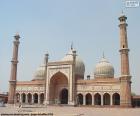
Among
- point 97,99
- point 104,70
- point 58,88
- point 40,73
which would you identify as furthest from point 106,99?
point 40,73

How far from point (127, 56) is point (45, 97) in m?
10.6

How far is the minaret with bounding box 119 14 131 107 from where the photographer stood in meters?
25.6

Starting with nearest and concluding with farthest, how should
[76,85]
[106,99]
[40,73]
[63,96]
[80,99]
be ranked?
[106,99]
[76,85]
[80,99]
[63,96]
[40,73]

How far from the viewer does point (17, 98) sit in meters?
34.3

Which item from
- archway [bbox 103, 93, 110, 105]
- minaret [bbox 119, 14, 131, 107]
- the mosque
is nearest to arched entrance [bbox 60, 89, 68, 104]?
the mosque

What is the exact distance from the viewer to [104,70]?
32156mm

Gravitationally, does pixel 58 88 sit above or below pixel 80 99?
above

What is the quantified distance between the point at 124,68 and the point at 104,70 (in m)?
5.93

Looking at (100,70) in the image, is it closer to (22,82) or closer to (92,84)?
(92,84)

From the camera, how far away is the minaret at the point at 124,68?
25562 mm

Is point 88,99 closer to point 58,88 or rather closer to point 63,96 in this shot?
point 63,96

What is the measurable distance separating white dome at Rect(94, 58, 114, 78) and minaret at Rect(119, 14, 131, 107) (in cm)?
551

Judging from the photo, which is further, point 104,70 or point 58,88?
point 104,70

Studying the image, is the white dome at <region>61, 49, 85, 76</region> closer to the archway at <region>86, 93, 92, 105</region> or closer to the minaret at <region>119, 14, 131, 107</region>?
the archway at <region>86, 93, 92, 105</region>
